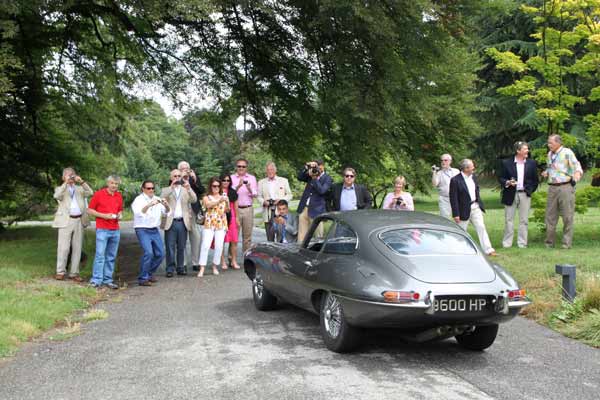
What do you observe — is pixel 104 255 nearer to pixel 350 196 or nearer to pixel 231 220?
pixel 231 220

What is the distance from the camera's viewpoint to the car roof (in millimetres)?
6664

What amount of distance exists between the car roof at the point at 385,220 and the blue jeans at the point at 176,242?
18.0ft

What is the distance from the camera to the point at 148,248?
10.9m

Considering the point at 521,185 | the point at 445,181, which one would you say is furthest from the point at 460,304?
the point at 521,185

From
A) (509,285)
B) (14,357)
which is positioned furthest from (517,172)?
(14,357)

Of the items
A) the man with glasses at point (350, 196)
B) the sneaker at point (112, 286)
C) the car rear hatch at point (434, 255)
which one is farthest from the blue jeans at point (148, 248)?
the car rear hatch at point (434, 255)

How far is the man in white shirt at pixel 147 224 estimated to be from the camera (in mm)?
10938

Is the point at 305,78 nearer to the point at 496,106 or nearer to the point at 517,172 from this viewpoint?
the point at 517,172

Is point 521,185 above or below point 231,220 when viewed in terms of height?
above

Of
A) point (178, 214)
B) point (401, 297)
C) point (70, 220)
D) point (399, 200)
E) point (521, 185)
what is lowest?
point (401, 297)

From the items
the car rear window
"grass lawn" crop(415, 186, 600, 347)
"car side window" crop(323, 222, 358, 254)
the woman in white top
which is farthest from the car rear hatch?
the woman in white top

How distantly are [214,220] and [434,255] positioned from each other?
21.9 ft

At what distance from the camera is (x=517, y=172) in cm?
1259

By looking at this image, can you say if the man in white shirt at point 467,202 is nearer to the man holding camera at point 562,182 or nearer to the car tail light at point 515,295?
the man holding camera at point 562,182
